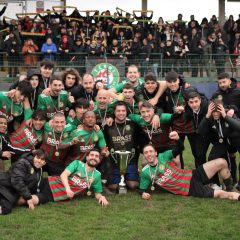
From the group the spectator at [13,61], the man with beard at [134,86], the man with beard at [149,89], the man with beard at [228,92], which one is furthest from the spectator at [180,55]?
the man with beard at [228,92]

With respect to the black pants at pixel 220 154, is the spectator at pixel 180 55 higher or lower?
higher

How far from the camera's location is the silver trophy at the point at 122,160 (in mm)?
7836

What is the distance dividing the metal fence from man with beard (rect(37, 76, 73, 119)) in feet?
30.7

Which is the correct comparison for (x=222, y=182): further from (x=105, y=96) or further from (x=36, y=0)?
(x=36, y=0)

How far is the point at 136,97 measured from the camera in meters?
8.49

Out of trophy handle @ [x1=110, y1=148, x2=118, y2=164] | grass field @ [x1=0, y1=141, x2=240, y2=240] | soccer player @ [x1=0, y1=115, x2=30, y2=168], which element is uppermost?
soccer player @ [x1=0, y1=115, x2=30, y2=168]

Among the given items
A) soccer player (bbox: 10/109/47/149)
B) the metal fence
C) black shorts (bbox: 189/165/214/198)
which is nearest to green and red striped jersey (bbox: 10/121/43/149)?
soccer player (bbox: 10/109/47/149)

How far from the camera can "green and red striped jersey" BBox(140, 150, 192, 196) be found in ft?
24.6

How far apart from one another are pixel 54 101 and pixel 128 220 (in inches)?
113

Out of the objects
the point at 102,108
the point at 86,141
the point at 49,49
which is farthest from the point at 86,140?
the point at 49,49

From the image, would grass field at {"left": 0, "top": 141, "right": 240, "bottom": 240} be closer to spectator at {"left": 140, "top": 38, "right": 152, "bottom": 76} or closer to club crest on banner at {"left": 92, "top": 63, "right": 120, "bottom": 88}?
club crest on banner at {"left": 92, "top": 63, "right": 120, "bottom": 88}

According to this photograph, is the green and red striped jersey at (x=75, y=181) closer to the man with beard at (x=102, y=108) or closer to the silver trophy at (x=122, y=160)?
the silver trophy at (x=122, y=160)

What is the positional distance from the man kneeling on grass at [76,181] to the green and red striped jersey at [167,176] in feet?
2.23

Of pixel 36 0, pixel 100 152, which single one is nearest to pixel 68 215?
pixel 100 152
